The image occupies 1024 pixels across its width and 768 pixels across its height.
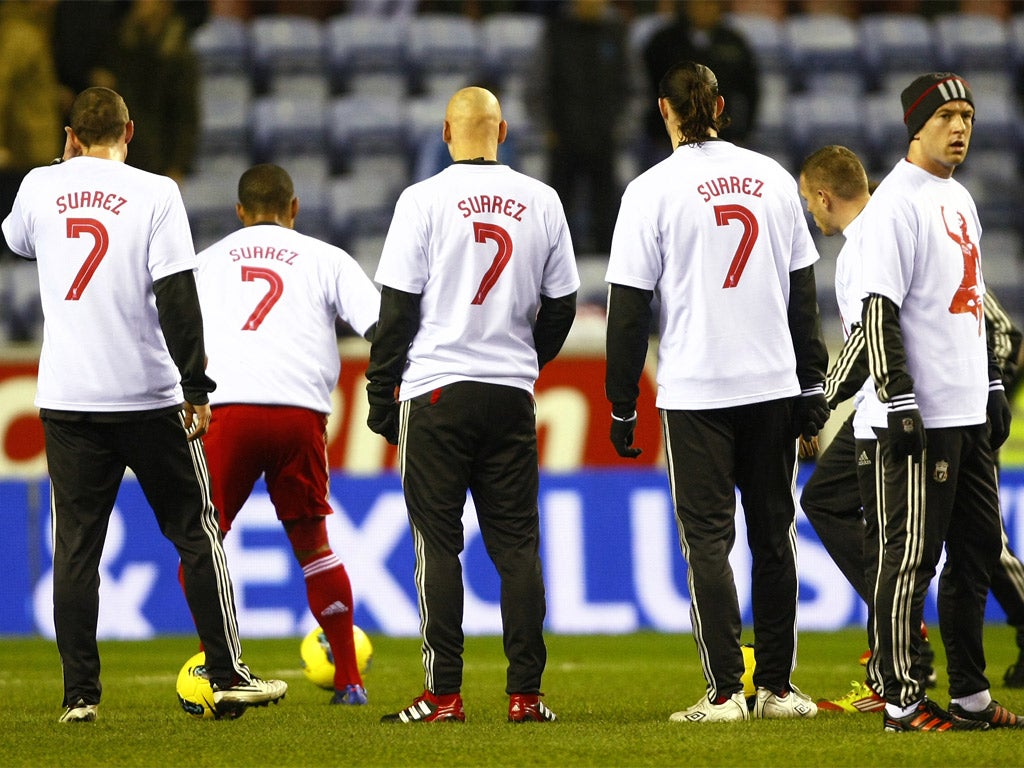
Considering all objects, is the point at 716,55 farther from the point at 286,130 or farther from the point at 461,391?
the point at 461,391

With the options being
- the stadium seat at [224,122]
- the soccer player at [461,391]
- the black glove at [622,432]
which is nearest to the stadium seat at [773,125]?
the stadium seat at [224,122]

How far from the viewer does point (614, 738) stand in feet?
17.7

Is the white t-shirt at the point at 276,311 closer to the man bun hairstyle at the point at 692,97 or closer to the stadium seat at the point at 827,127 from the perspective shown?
the man bun hairstyle at the point at 692,97

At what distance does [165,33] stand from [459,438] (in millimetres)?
8131

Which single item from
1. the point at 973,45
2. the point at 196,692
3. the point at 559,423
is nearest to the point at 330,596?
the point at 196,692

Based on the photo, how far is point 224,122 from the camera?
14656mm

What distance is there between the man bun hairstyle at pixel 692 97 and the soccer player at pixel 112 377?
177 centimetres

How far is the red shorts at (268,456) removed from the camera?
6.59 m

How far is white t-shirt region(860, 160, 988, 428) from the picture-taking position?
17.5ft

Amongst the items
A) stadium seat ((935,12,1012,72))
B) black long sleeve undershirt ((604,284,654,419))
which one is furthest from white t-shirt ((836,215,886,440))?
stadium seat ((935,12,1012,72))

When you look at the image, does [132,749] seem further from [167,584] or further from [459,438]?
[167,584]

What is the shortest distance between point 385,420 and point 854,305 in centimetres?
173

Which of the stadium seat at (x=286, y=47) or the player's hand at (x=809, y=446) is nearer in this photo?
the player's hand at (x=809, y=446)

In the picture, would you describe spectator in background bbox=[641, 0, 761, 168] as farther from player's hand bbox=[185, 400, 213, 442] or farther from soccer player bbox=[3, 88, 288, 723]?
player's hand bbox=[185, 400, 213, 442]
